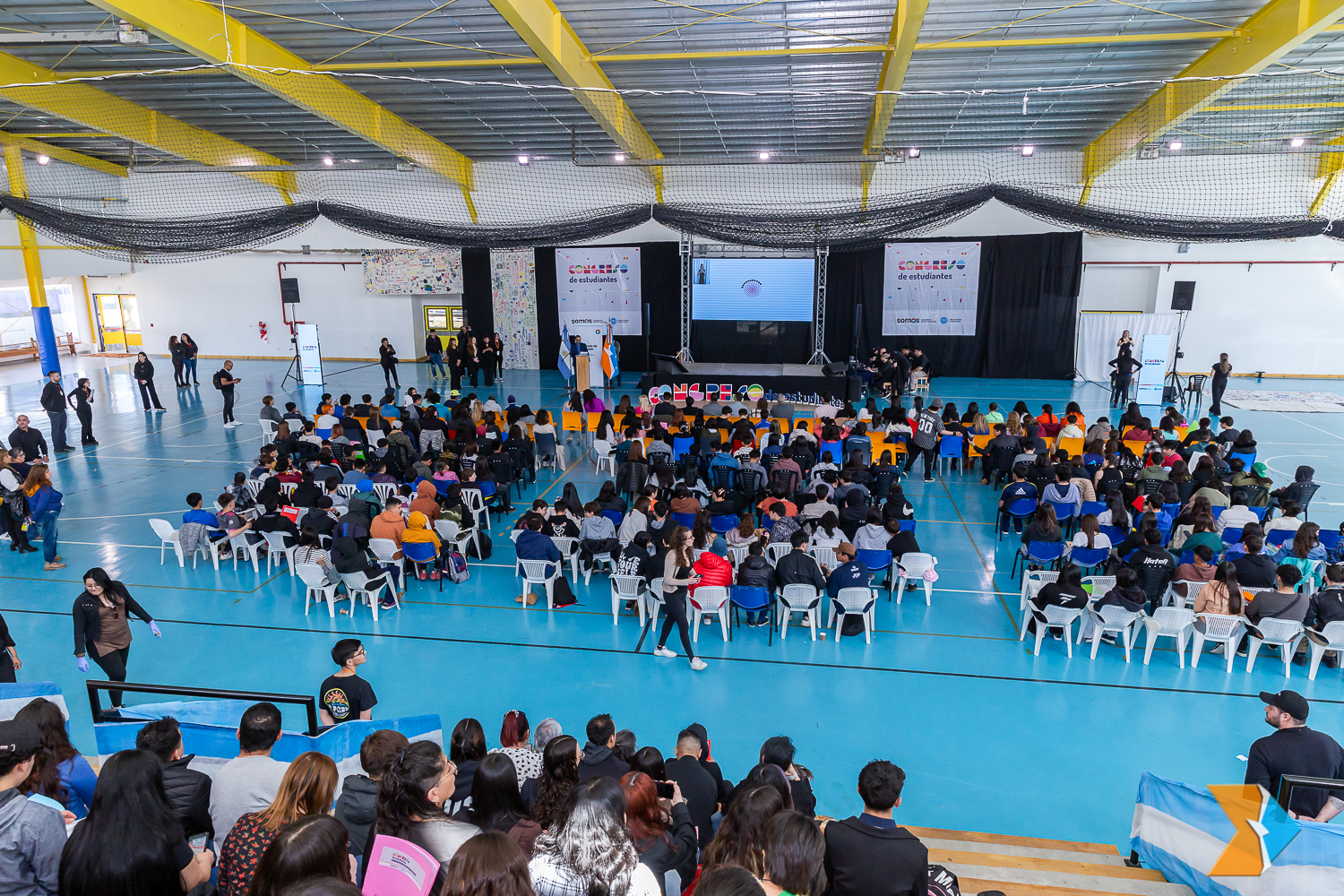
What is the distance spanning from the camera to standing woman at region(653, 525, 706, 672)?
648 cm

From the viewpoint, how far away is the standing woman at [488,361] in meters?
20.3

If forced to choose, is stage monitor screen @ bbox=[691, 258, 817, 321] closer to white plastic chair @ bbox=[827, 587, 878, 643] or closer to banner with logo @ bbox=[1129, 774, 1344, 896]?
white plastic chair @ bbox=[827, 587, 878, 643]

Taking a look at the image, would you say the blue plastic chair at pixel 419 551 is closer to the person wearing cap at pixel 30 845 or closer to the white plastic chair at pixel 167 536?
the white plastic chair at pixel 167 536

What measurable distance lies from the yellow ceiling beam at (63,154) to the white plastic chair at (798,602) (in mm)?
17695

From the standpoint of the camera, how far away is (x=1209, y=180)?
1819 cm

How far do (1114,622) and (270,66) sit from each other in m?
12.2

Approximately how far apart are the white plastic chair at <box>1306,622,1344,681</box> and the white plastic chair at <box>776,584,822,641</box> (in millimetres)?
3813

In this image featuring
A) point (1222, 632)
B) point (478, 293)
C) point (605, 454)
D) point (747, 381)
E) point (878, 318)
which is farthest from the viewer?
point (478, 293)

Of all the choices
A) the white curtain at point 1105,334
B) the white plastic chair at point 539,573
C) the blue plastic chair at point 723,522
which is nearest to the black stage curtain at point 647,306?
the white curtain at point 1105,334

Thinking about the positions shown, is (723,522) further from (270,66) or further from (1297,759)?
(270,66)

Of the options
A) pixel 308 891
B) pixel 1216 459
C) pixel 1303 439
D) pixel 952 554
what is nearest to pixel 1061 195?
pixel 1303 439

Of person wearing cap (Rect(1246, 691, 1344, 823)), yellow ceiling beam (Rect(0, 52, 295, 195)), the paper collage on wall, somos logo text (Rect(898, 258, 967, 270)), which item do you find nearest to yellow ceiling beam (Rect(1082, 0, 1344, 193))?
somos logo text (Rect(898, 258, 967, 270))

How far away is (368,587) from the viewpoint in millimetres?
7336

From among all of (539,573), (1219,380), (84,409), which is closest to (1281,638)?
(539,573)
